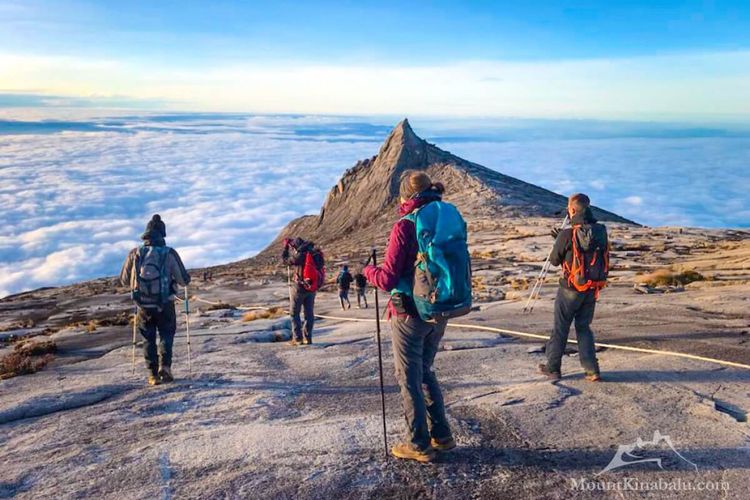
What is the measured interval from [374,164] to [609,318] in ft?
167

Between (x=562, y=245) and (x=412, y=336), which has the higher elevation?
(x=562, y=245)

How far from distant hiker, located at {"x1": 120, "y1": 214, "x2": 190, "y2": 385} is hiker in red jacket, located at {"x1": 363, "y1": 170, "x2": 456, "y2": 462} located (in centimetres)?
433

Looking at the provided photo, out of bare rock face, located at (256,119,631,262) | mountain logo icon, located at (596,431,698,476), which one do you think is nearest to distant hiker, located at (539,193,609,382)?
mountain logo icon, located at (596,431,698,476)

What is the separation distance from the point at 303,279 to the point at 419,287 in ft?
22.4

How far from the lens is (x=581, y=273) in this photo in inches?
303

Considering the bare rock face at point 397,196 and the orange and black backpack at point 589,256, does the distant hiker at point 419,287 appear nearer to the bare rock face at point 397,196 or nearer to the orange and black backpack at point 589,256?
the orange and black backpack at point 589,256

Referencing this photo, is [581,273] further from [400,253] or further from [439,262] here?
[400,253]

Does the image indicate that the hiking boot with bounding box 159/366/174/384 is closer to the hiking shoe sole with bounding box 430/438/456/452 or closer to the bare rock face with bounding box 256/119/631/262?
the hiking shoe sole with bounding box 430/438/456/452

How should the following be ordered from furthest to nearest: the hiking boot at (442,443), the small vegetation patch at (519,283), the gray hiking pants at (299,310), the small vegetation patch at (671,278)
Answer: the small vegetation patch at (519,283) → the small vegetation patch at (671,278) → the gray hiking pants at (299,310) → the hiking boot at (442,443)

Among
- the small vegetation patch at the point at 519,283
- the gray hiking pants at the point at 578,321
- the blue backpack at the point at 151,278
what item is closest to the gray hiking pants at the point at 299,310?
the blue backpack at the point at 151,278

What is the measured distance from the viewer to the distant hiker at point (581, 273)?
7.65 metres

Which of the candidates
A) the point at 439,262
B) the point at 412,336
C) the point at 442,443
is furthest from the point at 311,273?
the point at 439,262

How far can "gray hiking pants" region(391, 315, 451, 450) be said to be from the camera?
5.64 meters

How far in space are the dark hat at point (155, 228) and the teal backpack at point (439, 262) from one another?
5087mm
